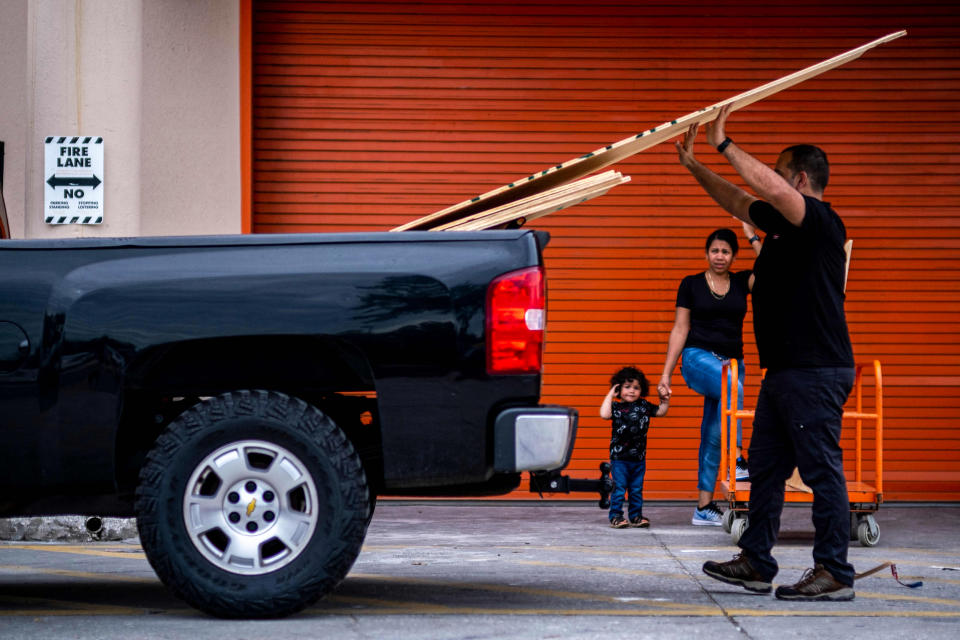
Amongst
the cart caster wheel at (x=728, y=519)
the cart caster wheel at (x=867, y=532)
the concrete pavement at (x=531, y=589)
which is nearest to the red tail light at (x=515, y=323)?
the concrete pavement at (x=531, y=589)

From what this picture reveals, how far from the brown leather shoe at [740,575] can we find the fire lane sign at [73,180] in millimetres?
5431

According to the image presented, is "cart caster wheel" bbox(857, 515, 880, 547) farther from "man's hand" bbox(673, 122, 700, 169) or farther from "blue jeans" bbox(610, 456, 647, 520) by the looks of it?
"man's hand" bbox(673, 122, 700, 169)

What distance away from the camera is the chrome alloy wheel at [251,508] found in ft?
15.7

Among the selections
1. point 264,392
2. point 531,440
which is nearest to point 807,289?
point 531,440

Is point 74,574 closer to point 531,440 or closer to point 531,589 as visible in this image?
→ point 531,589

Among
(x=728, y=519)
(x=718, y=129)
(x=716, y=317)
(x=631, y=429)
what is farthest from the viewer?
(x=716, y=317)

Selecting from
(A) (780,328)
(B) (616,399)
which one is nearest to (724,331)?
(B) (616,399)

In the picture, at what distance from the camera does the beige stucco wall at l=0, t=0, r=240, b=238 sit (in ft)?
29.9

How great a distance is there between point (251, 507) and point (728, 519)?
4101 millimetres

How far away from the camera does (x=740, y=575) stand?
18.5 feet

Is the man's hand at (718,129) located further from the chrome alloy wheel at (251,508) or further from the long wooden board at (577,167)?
the chrome alloy wheel at (251,508)

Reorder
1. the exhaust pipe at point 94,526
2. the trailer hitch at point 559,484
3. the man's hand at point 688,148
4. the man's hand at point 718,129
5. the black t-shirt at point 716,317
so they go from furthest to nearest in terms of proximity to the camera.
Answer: the black t-shirt at point 716,317, the exhaust pipe at point 94,526, the man's hand at point 688,148, the man's hand at point 718,129, the trailer hitch at point 559,484

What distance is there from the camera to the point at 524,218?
5.48 meters

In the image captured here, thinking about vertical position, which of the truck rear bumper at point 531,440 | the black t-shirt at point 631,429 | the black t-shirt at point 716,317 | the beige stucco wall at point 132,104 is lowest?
the black t-shirt at point 631,429
